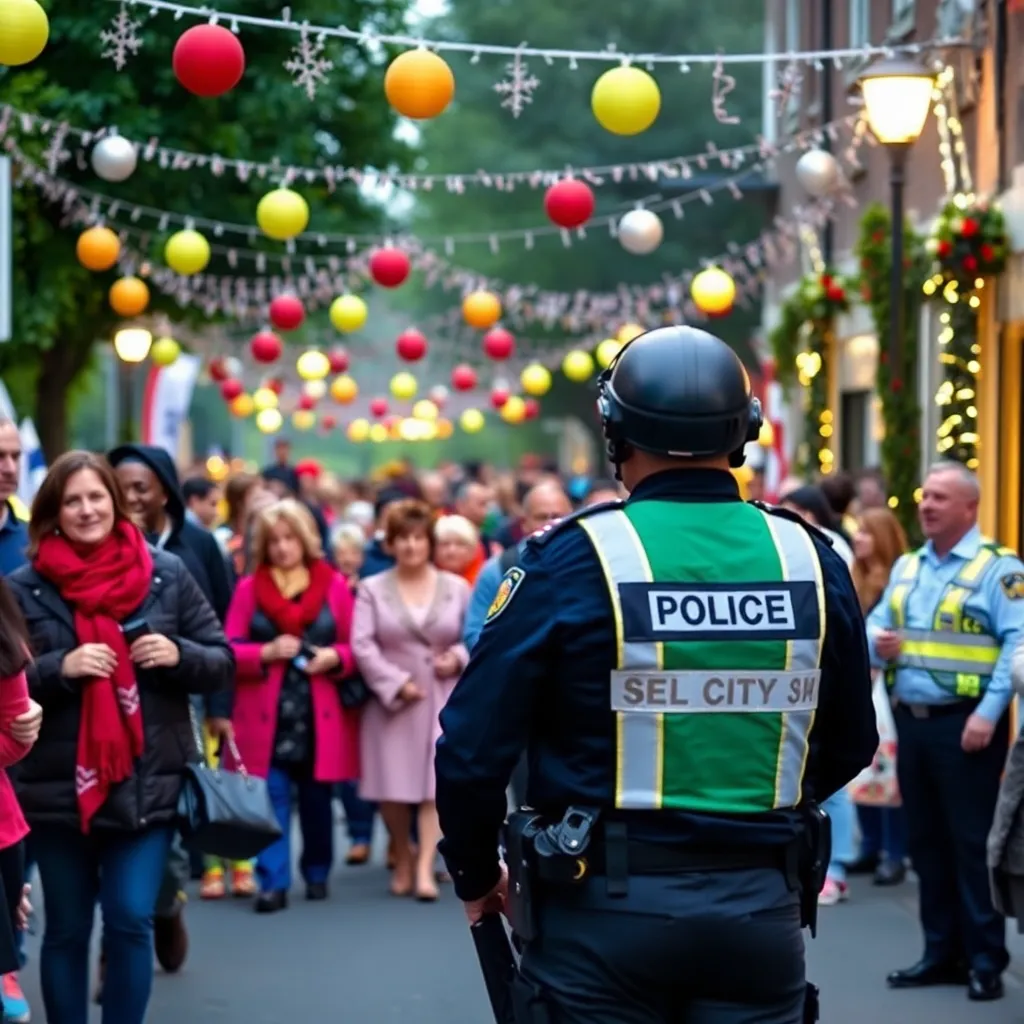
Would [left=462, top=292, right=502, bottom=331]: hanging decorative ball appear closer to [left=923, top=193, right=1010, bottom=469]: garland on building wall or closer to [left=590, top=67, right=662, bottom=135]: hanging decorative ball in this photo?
[left=923, top=193, right=1010, bottom=469]: garland on building wall

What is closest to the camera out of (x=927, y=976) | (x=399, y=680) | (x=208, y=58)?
(x=927, y=976)

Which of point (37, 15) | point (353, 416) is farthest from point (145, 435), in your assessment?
point (353, 416)

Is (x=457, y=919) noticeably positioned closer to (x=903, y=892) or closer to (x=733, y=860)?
(x=903, y=892)

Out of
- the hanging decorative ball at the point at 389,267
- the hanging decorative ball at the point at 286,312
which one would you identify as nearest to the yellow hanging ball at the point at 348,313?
the hanging decorative ball at the point at 286,312

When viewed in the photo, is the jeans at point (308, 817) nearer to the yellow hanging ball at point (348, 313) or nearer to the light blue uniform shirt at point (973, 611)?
the light blue uniform shirt at point (973, 611)

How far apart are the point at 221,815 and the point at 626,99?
4845mm

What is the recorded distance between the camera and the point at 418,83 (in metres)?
10.1

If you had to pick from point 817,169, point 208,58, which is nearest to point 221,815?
point 208,58

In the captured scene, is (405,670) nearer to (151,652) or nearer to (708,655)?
(151,652)

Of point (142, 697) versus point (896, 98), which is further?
point (896, 98)

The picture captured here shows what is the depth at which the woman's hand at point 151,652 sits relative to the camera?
6770 mm

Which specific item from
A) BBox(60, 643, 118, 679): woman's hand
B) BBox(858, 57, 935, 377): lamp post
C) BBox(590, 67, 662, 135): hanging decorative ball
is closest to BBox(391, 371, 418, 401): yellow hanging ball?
BBox(858, 57, 935, 377): lamp post

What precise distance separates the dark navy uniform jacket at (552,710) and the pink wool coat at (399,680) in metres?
7.07

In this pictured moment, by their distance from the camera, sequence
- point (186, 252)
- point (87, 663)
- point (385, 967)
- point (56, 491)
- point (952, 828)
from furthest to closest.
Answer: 1. point (186, 252)
2. point (385, 967)
3. point (952, 828)
4. point (56, 491)
5. point (87, 663)
